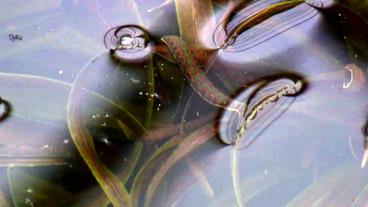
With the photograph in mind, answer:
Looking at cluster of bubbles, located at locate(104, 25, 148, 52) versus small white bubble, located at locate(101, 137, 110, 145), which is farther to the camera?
cluster of bubbles, located at locate(104, 25, 148, 52)

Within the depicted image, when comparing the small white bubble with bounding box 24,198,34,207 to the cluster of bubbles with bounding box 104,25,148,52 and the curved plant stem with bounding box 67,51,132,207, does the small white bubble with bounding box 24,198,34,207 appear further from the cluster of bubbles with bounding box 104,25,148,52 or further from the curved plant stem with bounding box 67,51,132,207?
the cluster of bubbles with bounding box 104,25,148,52

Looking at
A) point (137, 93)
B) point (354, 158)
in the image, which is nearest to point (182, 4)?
point (137, 93)

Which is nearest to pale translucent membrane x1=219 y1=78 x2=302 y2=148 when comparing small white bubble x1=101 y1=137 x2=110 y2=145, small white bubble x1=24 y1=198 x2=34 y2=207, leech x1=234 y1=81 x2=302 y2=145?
leech x1=234 y1=81 x2=302 y2=145

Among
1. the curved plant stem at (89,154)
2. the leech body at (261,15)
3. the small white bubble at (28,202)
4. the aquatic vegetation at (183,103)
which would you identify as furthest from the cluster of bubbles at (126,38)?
the small white bubble at (28,202)

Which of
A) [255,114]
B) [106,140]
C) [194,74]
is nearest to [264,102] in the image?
[255,114]

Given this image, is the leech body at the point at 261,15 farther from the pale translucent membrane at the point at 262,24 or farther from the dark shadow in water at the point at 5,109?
the dark shadow in water at the point at 5,109

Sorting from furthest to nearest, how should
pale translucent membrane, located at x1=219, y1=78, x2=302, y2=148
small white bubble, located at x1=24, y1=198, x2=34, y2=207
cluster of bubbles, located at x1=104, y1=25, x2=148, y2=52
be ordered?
cluster of bubbles, located at x1=104, y1=25, x2=148, y2=52, pale translucent membrane, located at x1=219, y1=78, x2=302, y2=148, small white bubble, located at x1=24, y1=198, x2=34, y2=207
